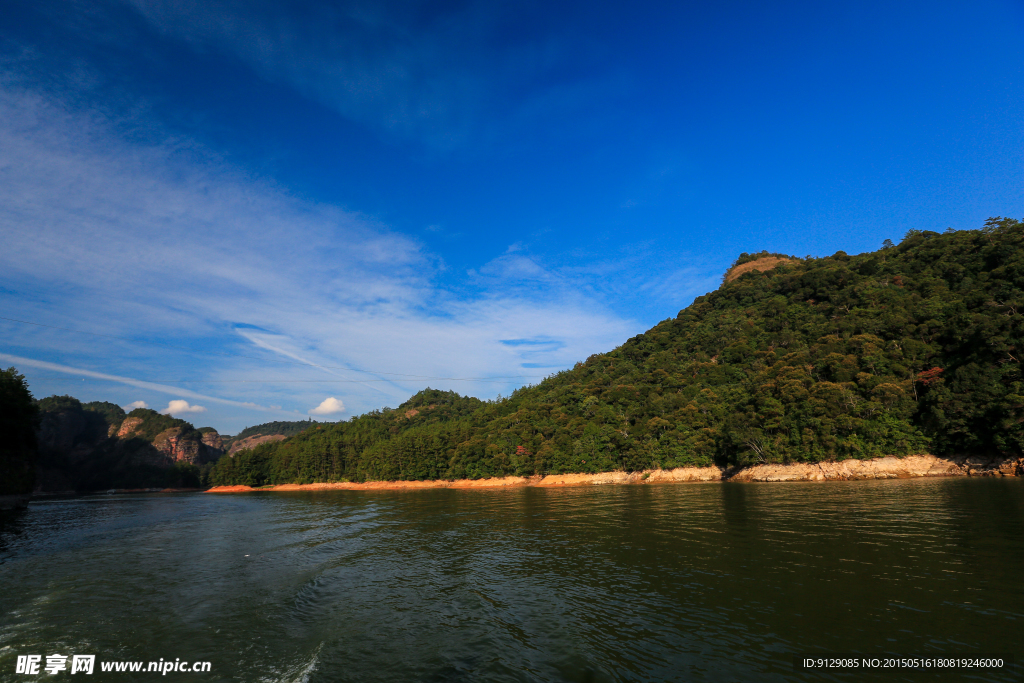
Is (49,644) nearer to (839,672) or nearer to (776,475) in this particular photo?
(839,672)

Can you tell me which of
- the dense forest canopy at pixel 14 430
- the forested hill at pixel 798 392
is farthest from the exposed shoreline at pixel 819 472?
the dense forest canopy at pixel 14 430

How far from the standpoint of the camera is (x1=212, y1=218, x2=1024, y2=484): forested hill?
64.8 meters

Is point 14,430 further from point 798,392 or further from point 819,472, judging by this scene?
point 798,392

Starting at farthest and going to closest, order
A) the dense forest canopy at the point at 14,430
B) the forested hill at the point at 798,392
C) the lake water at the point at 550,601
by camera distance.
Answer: the forested hill at the point at 798,392 < the dense forest canopy at the point at 14,430 < the lake water at the point at 550,601

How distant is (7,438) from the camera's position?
59.9 meters

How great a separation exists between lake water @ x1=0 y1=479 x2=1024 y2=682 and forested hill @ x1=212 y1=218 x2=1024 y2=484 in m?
48.9

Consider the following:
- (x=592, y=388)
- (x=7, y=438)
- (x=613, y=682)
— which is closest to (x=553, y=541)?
(x=613, y=682)

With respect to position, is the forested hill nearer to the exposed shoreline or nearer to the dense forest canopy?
the exposed shoreline

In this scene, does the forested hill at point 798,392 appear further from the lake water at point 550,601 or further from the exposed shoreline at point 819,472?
the lake water at point 550,601

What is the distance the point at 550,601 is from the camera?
49.2 ft

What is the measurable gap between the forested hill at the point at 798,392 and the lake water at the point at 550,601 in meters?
48.9

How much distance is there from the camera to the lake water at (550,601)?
33.2 ft

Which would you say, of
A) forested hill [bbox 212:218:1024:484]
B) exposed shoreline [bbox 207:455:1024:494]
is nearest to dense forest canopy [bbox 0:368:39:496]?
forested hill [bbox 212:218:1024:484]

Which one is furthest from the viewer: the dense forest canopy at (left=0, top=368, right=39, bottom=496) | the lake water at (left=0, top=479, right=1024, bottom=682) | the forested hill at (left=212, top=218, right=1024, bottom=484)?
the forested hill at (left=212, top=218, right=1024, bottom=484)
